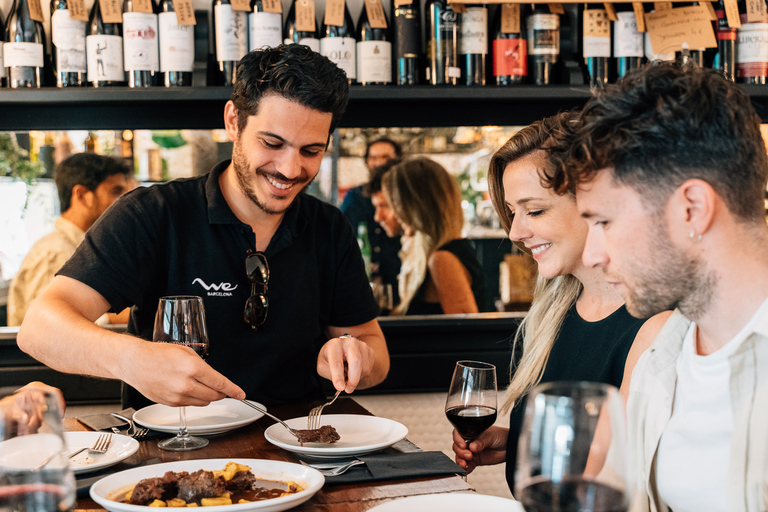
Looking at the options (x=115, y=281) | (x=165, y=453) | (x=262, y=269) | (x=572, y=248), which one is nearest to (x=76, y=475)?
(x=165, y=453)

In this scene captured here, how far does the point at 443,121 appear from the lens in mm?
2756

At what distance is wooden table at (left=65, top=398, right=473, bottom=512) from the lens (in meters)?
1.10

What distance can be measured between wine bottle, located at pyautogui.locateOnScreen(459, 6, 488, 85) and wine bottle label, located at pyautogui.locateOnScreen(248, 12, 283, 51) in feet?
2.08

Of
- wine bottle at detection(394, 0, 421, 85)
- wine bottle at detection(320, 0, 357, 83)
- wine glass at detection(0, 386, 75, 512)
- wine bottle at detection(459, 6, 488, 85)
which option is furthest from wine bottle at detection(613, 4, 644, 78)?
wine glass at detection(0, 386, 75, 512)

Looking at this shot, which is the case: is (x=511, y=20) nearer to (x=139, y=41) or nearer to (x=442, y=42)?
(x=442, y=42)

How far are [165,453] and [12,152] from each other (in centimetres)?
176

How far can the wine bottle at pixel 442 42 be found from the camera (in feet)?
8.28

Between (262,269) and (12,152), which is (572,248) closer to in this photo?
(262,269)

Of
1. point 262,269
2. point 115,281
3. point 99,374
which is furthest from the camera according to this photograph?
point 262,269

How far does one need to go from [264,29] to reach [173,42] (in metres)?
0.30

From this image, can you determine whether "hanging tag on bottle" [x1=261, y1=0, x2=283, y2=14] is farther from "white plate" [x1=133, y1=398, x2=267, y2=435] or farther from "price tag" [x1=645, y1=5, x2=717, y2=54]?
"white plate" [x1=133, y1=398, x2=267, y2=435]

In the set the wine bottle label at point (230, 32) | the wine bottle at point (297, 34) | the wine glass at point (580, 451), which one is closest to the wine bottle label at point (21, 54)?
the wine bottle label at point (230, 32)

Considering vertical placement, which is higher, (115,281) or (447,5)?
(447,5)

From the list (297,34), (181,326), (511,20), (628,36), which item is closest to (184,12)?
(297,34)
